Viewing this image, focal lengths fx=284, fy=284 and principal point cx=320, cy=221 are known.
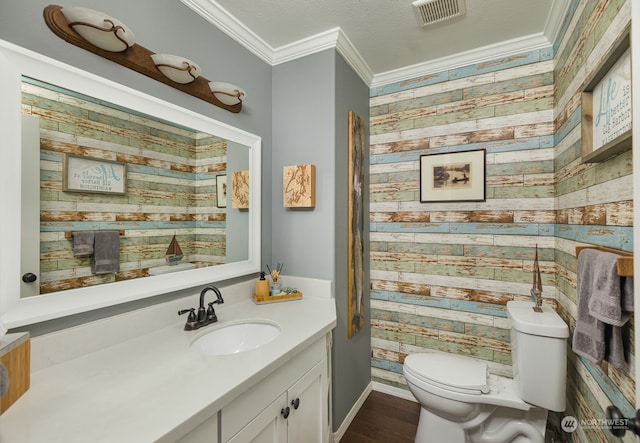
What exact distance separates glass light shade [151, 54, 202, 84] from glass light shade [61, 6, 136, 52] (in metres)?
0.13

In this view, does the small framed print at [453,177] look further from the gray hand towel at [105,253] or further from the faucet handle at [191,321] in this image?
the gray hand towel at [105,253]

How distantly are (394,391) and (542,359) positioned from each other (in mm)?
1257

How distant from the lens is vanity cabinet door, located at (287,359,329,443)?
1.19 m

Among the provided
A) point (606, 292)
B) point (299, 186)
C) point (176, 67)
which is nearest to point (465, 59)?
point (299, 186)

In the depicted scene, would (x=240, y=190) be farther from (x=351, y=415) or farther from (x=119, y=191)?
(x=351, y=415)

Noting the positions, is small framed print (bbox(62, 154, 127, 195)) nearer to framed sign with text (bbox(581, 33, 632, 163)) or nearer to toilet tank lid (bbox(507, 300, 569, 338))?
framed sign with text (bbox(581, 33, 632, 163))

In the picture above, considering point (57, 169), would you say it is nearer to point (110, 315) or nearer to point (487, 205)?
point (110, 315)

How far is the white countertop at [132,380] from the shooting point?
2.28ft

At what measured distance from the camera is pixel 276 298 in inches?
69.2

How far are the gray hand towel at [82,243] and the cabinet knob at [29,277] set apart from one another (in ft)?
0.44

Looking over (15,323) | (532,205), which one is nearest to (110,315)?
(15,323)

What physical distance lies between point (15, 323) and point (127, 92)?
941mm

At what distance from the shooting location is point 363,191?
91.6 inches

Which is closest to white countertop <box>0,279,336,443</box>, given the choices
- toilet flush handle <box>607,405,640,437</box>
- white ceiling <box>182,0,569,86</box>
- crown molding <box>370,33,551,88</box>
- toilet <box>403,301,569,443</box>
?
toilet <box>403,301,569,443</box>
